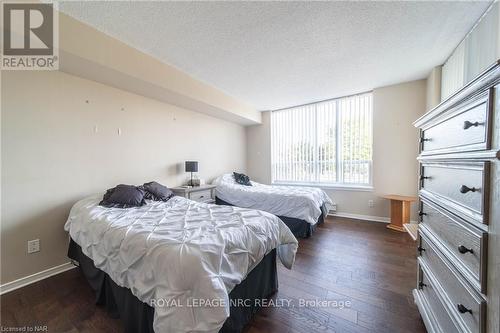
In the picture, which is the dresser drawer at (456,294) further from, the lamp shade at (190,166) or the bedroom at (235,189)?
the lamp shade at (190,166)

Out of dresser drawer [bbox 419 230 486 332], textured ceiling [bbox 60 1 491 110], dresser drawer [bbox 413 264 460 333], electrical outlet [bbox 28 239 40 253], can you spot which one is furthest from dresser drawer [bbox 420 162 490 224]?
electrical outlet [bbox 28 239 40 253]

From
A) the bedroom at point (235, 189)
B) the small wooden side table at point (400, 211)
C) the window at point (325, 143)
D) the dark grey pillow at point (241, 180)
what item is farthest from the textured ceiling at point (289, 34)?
the dark grey pillow at point (241, 180)

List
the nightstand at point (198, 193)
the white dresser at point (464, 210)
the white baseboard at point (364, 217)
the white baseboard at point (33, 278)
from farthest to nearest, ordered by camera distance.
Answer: the white baseboard at point (364, 217) < the nightstand at point (198, 193) < the white baseboard at point (33, 278) < the white dresser at point (464, 210)

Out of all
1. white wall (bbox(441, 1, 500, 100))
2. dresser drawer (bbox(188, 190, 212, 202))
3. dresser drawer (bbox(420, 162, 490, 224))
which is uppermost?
white wall (bbox(441, 1, 500, 100))

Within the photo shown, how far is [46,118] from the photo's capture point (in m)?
2.21

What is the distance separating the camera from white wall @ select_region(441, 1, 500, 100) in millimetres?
1806

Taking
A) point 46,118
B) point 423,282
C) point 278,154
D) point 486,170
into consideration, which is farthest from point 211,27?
point 278,154

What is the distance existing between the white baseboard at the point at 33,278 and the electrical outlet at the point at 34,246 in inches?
10.1

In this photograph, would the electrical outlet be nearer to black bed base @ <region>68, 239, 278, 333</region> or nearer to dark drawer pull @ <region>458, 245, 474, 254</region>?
black bed base @ <region>68, 239, 278, 333</region>

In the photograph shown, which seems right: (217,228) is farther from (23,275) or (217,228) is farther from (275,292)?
→ (23,275)

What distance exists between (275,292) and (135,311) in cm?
118

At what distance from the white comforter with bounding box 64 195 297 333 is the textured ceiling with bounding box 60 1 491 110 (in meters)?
1.90

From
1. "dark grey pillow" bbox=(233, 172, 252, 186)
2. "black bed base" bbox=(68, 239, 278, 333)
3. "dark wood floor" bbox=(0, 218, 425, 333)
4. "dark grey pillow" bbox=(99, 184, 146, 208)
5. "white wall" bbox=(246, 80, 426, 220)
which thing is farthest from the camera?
"dark grey pillow" bbox=(233, 172, 252, 186)

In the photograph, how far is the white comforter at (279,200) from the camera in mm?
3199
